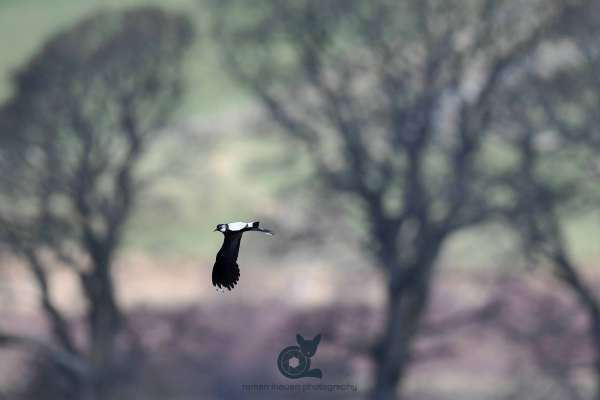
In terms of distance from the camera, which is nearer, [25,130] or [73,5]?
[25,130]

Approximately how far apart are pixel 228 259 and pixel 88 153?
6.31 m

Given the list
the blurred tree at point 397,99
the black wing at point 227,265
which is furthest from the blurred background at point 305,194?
the black wing at point 227,265

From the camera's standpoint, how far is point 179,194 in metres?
8.48

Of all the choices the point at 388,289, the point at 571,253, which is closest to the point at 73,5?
the point at 388,289

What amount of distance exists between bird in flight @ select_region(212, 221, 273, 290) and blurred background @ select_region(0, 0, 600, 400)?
563 cm

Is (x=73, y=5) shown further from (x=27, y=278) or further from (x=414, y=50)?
(x=414, y=50)

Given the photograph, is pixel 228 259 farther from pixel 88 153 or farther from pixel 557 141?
pixel 557 141

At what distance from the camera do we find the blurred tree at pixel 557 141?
7.75 metres

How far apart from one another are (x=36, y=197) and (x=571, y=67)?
15.7 ft

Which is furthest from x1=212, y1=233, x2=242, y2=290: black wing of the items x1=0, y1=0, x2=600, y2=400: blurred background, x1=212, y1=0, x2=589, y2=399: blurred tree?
x1=212, y1=0, x2=589, y2=399: blurred tree

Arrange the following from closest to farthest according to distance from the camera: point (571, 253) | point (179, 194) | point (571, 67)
Answer: point (571, 67) → point (179, 194) → point (571, 253)

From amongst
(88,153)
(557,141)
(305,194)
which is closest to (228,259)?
(88,153)

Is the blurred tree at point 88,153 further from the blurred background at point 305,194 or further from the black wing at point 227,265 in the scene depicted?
the black wing at point 227,265

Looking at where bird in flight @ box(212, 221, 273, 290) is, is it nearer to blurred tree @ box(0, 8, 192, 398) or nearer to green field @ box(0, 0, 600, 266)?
blurred tree @ box(0, 8, 192, 398)
